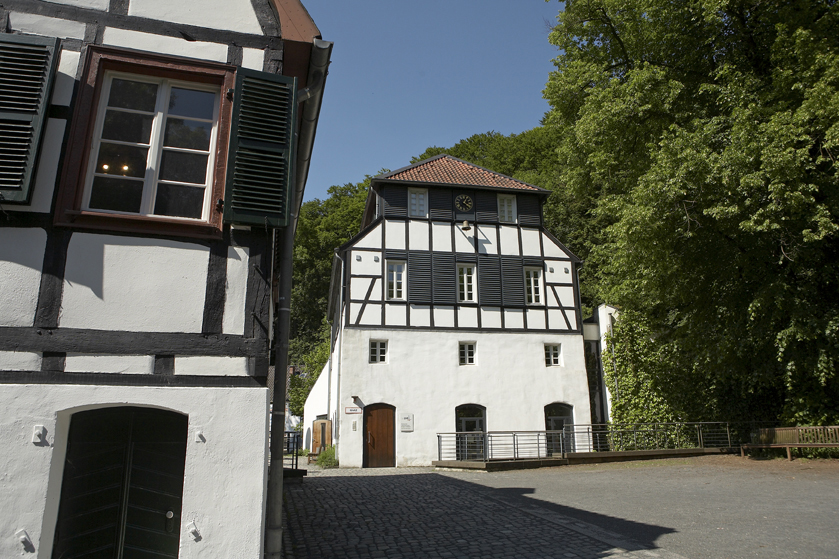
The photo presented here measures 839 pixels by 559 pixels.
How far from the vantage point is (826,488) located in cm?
1048

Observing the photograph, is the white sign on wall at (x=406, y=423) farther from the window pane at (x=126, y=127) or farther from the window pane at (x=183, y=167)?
the window pane at (x=126, y=127)

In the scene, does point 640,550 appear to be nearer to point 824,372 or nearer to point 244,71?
point 244,71

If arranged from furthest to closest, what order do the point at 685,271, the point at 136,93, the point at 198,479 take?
the point at 685,271 → the point at 136,93 → the point at 198,479

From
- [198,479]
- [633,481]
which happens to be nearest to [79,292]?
[198,479]

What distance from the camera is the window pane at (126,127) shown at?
507 cm

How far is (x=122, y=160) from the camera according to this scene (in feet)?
16.5

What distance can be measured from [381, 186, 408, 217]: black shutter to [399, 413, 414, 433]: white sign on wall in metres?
7.31

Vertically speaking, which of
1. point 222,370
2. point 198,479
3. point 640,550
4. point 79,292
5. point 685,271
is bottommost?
point 640,550

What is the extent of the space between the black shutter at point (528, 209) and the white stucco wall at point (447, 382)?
4.56 metres

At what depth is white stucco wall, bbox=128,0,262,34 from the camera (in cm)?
534

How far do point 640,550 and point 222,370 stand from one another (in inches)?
186

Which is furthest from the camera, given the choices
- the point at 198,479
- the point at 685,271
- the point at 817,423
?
the point at 685,271

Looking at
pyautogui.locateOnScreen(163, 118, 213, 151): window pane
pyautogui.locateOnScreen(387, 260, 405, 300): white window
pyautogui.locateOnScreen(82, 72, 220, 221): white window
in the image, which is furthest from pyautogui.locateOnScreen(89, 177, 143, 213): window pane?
pyautogui.locateOnScreen(387, 260, 405, 300): white window

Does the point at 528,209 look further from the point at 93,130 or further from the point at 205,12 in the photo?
the point at 93,130
